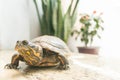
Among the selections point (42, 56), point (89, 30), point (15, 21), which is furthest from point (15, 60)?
point (89, 30)

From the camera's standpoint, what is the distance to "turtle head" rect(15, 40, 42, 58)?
29.2 inches

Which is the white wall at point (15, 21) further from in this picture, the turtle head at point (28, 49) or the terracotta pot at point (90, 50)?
the turtle head at point (28, 49)

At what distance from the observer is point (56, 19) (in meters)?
1.98

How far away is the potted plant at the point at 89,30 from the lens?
196cm

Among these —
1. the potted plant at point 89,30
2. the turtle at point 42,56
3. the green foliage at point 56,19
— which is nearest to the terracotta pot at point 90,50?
the potted plant at point 89,30

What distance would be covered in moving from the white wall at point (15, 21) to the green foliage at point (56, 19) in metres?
0.10

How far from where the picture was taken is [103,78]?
2.46 ft

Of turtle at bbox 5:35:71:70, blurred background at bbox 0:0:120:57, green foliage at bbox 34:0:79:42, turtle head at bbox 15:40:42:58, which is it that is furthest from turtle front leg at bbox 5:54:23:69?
green foliage at bbox 34:0:79:42

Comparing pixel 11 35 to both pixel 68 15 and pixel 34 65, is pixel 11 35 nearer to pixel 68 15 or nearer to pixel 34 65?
pixel 68 15

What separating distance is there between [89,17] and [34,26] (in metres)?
0.58

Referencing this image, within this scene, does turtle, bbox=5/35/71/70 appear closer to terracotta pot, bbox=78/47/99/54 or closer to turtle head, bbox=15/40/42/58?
turtle head, bbox=15/40/42/58

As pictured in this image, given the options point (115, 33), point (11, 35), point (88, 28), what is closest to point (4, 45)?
point (11, 35)

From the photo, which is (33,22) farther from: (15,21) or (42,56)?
(42,56)

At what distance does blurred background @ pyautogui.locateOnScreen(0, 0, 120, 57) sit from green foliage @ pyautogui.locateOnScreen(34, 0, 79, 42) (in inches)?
4.3
